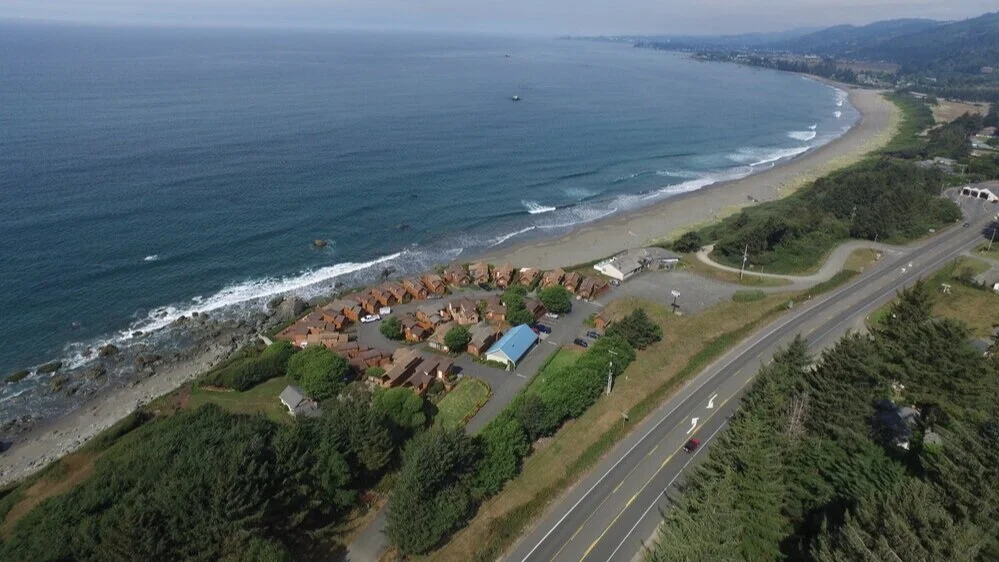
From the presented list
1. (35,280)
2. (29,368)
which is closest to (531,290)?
(29,368)

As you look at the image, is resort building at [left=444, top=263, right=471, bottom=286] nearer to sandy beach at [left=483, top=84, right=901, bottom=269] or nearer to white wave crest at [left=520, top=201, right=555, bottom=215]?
sandy beach at [left=483, top=84, right=901, bottom=269]

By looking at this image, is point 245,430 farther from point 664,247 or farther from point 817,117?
point 817,117

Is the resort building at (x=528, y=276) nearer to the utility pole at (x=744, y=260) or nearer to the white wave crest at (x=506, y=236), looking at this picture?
the white wave crest at (x=506, y=236)

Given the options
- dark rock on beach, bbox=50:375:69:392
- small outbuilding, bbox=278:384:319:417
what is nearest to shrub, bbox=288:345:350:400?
small outbuilding, bbox=278:384:319:417

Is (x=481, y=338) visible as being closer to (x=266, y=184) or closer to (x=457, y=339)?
(x=457, y=339)

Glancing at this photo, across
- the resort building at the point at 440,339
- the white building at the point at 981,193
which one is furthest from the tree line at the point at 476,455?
the white building at the point at 981,193
